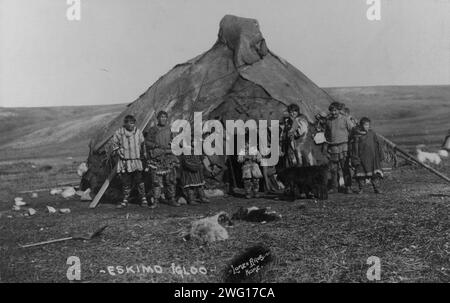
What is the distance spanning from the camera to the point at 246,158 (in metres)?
7.57

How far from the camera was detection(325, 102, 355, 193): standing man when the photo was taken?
749cm

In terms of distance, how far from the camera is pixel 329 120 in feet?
24.9

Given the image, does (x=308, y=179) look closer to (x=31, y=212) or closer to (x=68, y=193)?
(x=31, y=212)

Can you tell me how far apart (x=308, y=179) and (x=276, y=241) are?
5.65ft

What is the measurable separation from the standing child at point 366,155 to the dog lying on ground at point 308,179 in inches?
25.7

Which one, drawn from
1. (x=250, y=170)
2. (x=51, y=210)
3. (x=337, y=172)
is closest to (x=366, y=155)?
(x=337, y=172)

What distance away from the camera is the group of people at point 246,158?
7.12 metres

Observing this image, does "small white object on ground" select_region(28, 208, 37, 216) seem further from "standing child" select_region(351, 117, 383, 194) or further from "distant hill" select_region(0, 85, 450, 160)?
"distant hill" select_region(0, 85, 450, 160)

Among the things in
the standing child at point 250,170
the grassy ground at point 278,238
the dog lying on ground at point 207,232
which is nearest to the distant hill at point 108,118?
the grassy ground at point 278,238

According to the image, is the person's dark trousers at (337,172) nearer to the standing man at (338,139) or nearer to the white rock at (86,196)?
the standing man at (338,139)

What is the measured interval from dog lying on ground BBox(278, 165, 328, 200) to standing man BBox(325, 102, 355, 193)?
0.63 m
